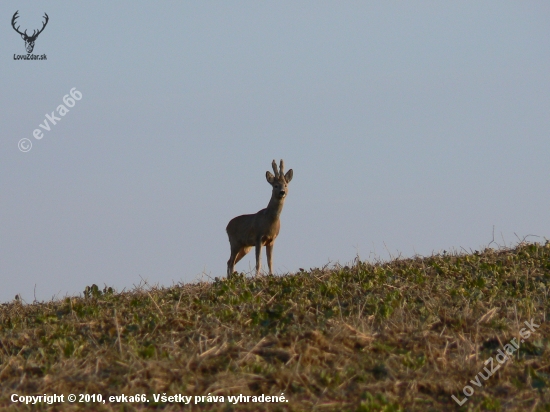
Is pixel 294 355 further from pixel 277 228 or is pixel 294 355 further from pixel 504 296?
pixel 277 228

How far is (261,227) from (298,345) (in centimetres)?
1158

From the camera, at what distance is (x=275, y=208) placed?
62.1 feet

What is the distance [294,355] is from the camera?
6.86 m

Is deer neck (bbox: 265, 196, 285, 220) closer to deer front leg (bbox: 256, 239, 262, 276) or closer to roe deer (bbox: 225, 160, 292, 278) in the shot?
roe deer (bbox: 225, 160, 292, 278)

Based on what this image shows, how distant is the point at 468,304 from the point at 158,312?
3309mm

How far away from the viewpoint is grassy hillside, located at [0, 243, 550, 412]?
6.23 meters

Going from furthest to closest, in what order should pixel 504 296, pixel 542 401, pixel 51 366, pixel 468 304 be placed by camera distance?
1. pixel 504 296
2. pixel 468 304
3. pixel 51 366
4. pixel 542 401

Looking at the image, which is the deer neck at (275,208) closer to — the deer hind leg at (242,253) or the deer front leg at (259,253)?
the deer front leg at (259,253)

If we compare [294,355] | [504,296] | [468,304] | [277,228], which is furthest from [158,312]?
[277,228]

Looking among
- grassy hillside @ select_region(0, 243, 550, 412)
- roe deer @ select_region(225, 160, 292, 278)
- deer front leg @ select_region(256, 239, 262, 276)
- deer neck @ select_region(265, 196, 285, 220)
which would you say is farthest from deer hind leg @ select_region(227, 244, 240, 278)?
grassy hillside @ select_region(0, 243, 550, 412)

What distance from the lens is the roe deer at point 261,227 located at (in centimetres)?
1859
